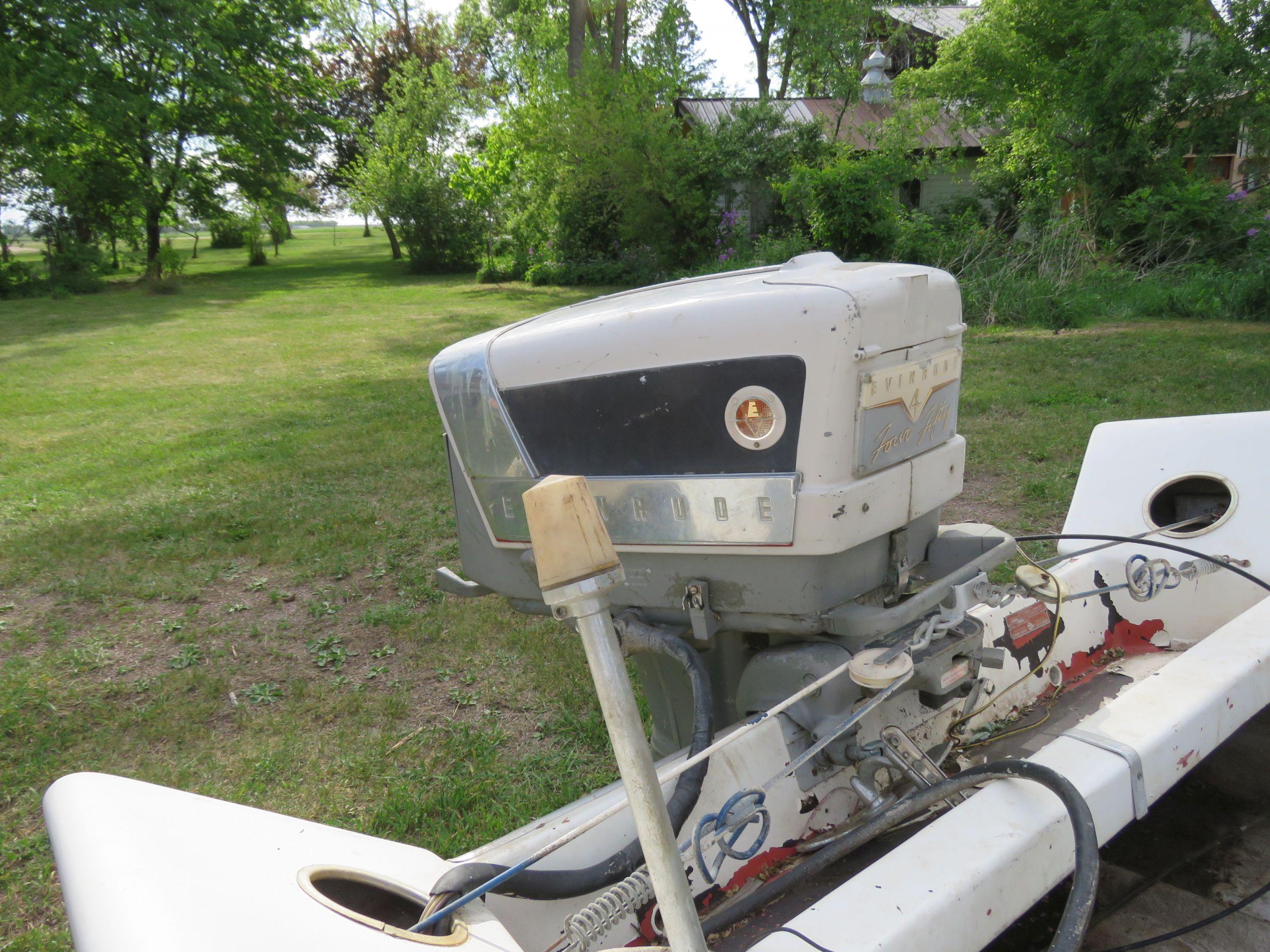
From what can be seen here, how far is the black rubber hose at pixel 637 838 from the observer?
1224 mm

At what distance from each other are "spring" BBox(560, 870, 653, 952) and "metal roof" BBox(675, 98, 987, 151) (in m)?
13.3

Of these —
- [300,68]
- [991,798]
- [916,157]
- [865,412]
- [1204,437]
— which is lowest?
[991,798]

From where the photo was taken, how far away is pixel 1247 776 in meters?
2.25

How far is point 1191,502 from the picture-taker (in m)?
2.46

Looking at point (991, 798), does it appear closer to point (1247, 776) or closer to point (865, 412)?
point (865, 412)

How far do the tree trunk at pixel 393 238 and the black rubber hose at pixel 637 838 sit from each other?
23152 millimetres

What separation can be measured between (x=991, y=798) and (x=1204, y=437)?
5.02ft

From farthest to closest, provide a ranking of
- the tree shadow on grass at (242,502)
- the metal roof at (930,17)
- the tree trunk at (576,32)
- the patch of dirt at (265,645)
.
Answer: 1. the metal roof at (930,17)
2. the tree trunk at (576,32)
3. the tree shadow on grass at (242,502)
4. the patch of dirt at (265,645)

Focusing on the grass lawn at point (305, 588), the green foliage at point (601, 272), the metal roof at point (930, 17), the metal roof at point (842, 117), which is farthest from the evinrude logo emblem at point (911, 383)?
the metal roof at point (930, 17)

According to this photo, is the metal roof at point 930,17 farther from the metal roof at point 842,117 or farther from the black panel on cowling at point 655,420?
the black panel on cowling at point 655,420

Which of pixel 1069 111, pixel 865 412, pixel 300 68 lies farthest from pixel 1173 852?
pixel 300 68

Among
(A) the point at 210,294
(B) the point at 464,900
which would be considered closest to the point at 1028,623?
(B) the point at 464,900

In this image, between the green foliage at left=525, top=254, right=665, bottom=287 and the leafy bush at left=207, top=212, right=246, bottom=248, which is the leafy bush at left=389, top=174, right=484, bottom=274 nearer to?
the leafy bush at left=207, top=212, right=246, bottom=248

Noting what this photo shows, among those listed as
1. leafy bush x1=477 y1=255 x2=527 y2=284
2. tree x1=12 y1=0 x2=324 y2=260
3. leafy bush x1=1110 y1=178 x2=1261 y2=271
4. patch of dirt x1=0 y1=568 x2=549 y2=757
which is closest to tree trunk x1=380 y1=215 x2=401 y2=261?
tree x1=12 y1=0 x2=324 y2=260
